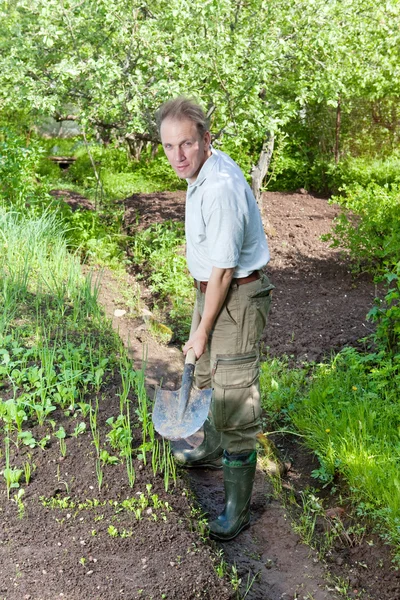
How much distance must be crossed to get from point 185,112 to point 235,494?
169 cm

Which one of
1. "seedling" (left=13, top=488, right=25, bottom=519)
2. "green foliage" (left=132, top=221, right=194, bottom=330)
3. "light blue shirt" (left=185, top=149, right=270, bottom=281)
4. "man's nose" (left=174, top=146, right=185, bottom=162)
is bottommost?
"green foliage" (left=132, top=221, right=194, bottom=330)

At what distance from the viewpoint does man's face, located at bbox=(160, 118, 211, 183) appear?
8.23 ft

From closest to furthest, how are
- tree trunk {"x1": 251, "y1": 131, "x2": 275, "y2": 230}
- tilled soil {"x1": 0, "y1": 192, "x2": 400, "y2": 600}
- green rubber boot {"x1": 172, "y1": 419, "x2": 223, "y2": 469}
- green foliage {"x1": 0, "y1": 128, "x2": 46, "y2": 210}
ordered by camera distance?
tilled soil {"x1": 0, "y1": 192, "x2": 400, "y2": 600} < green rubber boot {"x1": 172, "y1": 419, "x2": 223, "y2": 469} < green foliage {"x1": 0, "y1": 128, "x2": 46, "y2": 210} < tree trunk {"x1": 251, "y1": 131, "x2": 275, "y2": 230}

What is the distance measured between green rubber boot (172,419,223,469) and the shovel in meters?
0.68

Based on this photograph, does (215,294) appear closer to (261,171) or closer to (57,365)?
(57,365)

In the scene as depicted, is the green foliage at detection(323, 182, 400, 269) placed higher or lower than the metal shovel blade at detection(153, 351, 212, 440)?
lower

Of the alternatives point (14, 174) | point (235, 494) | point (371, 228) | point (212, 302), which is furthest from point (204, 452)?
point (14, 174)

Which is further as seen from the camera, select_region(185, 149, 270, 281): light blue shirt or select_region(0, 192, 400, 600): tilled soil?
select_region(185, 149, 270, 281): light blue shirt

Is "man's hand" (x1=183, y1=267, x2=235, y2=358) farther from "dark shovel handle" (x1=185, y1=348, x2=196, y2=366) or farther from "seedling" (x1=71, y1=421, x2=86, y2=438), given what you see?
"seedling" (x1=71, y1=421, x2=86, y2=438)

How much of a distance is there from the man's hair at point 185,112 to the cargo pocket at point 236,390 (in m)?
0.97

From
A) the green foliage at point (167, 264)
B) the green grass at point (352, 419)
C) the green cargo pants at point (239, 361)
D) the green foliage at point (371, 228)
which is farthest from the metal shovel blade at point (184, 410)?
the green foliage at point (371, 228)

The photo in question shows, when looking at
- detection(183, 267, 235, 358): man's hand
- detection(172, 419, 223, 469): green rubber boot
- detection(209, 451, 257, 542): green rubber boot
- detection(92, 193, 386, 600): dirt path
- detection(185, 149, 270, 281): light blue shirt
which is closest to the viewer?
detection(185, 149, 270, 281): light blue shirt

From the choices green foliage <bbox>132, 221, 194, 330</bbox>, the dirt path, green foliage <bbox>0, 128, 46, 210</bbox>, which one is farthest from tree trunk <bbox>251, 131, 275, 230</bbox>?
green foliage <bbox>0, 128, 46, 210</bbox>

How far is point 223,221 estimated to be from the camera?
2.45 metres
